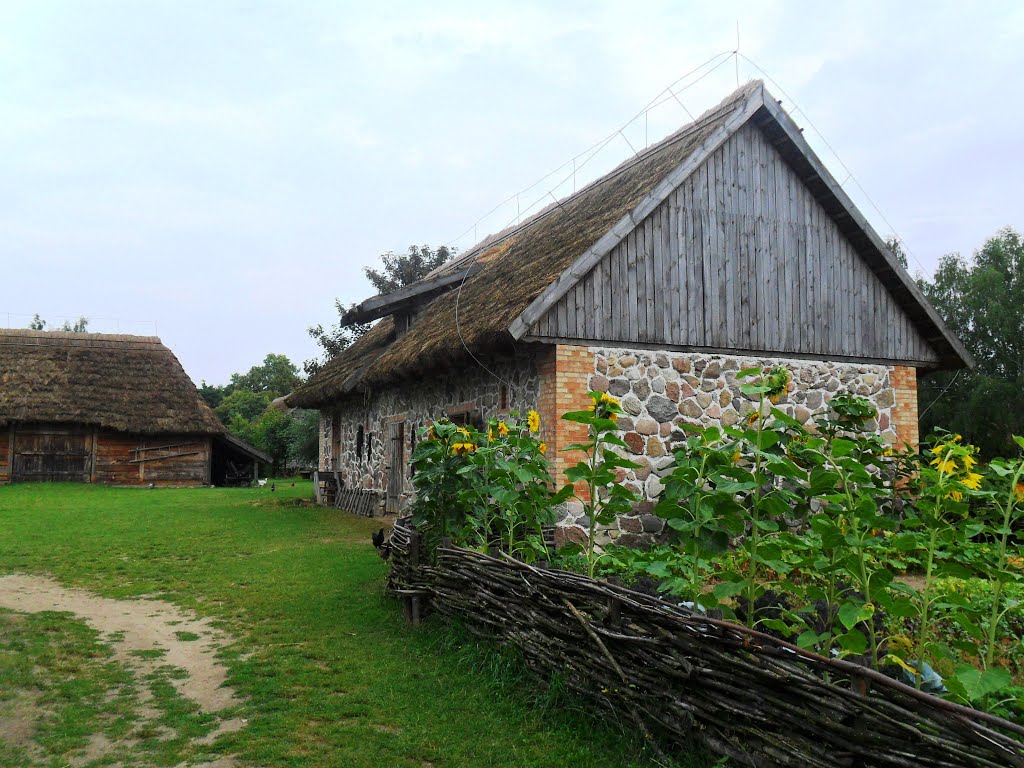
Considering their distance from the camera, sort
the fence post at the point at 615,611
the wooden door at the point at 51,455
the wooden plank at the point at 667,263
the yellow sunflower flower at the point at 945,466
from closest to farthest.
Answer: the yellow sunflower flower at the point at 945,466
the fence post at the point at 615,611
the wooden plank at the point at 667,263
the wooden door at the point at 51,455

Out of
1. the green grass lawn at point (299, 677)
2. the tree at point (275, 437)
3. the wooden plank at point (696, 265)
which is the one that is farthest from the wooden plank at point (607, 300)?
the tree at point (275, 437)

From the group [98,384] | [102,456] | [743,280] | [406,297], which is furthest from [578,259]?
[98,384]

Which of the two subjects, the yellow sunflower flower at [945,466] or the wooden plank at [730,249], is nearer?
the yellow sunflower flower at [945,466]

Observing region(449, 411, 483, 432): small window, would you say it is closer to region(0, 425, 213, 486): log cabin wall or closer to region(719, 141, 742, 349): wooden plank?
region(719, 141, 742, 349): wooden plank

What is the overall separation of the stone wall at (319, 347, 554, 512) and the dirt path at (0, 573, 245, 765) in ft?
12.7

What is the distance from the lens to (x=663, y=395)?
9.91 meters

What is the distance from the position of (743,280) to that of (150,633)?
7.64 metres

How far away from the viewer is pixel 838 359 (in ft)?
35.9

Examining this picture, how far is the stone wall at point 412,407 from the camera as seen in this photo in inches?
398

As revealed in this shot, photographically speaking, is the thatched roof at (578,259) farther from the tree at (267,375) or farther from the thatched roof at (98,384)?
the tree at (267,375)

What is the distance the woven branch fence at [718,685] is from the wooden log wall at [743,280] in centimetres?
469

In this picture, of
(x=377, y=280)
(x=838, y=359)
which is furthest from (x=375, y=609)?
(x=377, y=280)

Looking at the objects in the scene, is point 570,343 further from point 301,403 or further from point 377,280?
point 377,280

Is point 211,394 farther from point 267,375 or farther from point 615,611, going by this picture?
point 615,611
